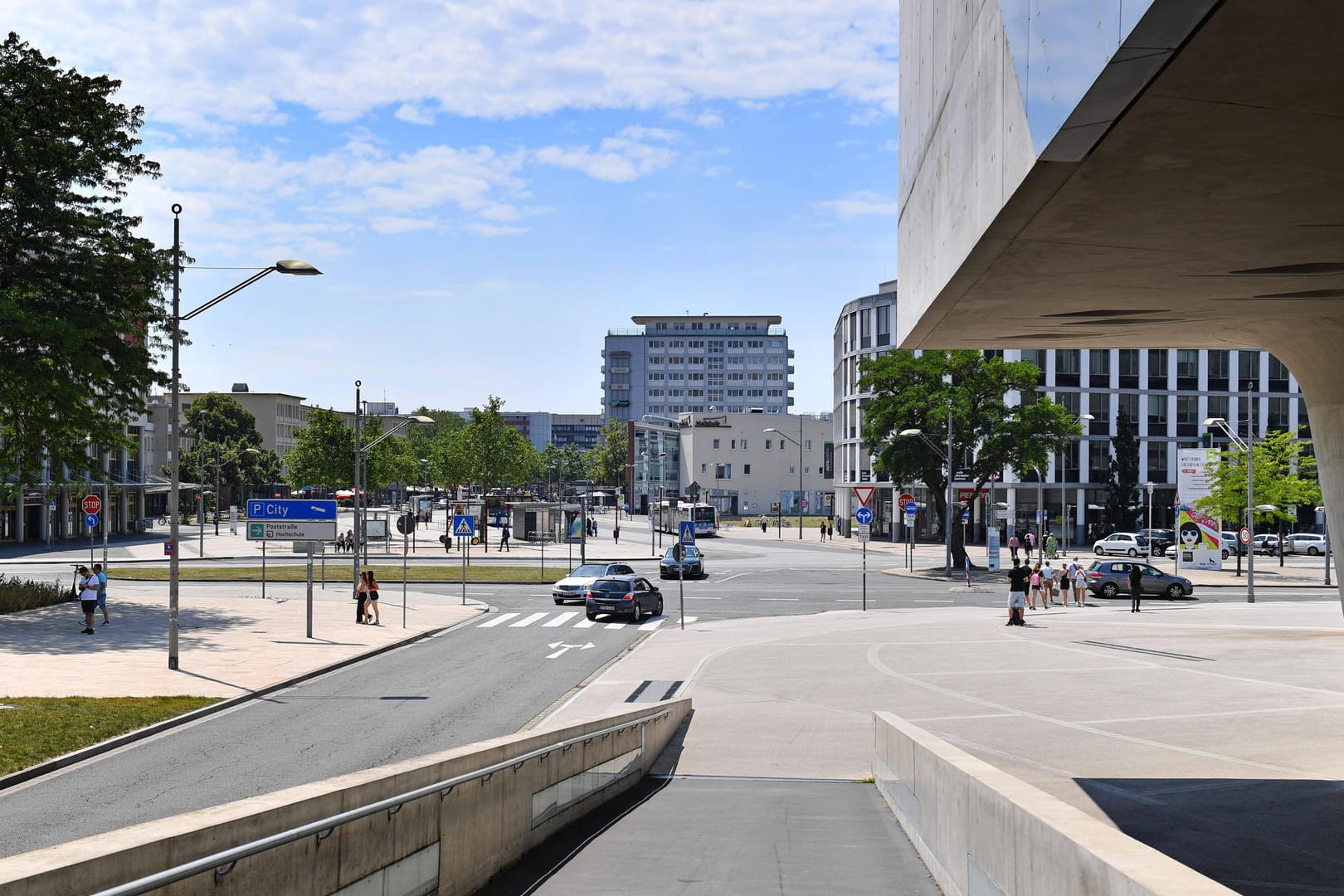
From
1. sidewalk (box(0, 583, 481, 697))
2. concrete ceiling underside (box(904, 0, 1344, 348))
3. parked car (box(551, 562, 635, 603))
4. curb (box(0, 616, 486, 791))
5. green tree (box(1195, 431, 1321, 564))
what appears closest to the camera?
concrete ceiling underside (box(904, 0, 1344, 348))

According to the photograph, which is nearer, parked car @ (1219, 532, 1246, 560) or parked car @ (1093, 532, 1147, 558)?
parked car @ (1093, 532, 1147, 558)

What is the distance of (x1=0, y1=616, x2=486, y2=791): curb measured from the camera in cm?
1459

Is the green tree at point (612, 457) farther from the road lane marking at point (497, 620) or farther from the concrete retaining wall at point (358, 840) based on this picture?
the concrete retaining wall at point (358, 840)

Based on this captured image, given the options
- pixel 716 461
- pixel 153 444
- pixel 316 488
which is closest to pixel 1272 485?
pixel 716 461

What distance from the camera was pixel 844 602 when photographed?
41.7m

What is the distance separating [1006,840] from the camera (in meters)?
6.75

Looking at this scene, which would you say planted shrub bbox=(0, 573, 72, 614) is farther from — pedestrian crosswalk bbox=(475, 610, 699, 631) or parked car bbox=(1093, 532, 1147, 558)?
parked car bbox=(1093, 532, 1147, 558)

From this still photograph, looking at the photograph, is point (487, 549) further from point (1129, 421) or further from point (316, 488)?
point (316, 488)

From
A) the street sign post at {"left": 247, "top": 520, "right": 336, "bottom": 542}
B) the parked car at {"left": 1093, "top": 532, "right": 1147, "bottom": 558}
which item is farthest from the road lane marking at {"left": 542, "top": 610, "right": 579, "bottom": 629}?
the parked car at {"left": 1093, "top": 532, "right": 1147, "bottom": 558}

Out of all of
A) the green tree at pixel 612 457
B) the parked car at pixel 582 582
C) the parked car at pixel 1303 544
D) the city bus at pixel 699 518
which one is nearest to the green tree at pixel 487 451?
the city bus at pixel 699 518

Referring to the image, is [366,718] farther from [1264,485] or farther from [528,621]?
[1264,485]

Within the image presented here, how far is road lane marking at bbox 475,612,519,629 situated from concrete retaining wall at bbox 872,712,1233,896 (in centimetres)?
2337

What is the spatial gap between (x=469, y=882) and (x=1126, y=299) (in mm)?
9569

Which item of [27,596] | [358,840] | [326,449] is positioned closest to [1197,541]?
[326,449]
